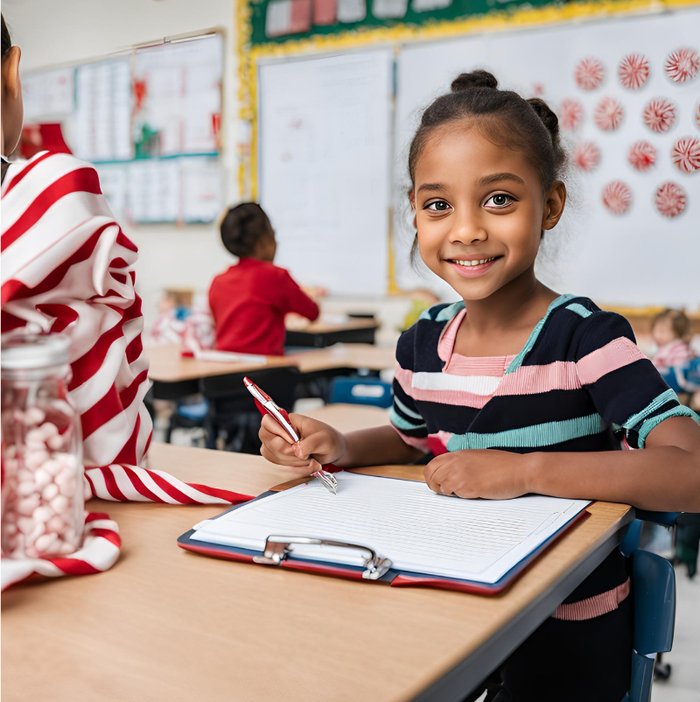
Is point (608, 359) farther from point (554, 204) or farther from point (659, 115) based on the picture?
point (659, 115)

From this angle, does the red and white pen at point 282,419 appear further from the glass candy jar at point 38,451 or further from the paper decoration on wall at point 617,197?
the paper decoration on wall at point 617,197

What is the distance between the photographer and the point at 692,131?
3.90 meters

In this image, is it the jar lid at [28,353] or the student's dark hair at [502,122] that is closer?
the jar lid at [28,353]

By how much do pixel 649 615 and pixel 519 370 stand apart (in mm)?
314

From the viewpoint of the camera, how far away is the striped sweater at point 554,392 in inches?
35.3

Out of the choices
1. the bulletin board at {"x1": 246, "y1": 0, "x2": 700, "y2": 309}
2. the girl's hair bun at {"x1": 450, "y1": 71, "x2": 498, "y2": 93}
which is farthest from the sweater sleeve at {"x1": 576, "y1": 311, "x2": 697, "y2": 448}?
the bulletin board at {"x1": 246, "y1": 0, "x2": 700, "y2": 309}

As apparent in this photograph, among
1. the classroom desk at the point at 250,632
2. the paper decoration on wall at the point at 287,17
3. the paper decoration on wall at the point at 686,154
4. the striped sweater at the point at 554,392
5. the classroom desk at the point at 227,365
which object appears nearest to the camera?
the classroom desk at the point at 250,632

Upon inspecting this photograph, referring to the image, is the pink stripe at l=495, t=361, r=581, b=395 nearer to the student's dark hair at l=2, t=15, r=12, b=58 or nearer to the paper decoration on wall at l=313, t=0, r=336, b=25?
the student's dark hair at l=2, t=15, r=12, b=58

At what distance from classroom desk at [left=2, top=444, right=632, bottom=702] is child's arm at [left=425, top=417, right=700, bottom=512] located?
129 millimetres

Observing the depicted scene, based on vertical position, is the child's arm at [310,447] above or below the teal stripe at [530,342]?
below

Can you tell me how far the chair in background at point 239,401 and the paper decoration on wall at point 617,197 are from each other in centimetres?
207

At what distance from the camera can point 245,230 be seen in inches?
129

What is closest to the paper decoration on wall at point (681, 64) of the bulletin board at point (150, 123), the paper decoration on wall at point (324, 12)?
the paper decoration on wall at point (324, 12)

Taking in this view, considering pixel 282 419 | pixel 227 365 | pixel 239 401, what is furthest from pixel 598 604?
pixel 239 401
